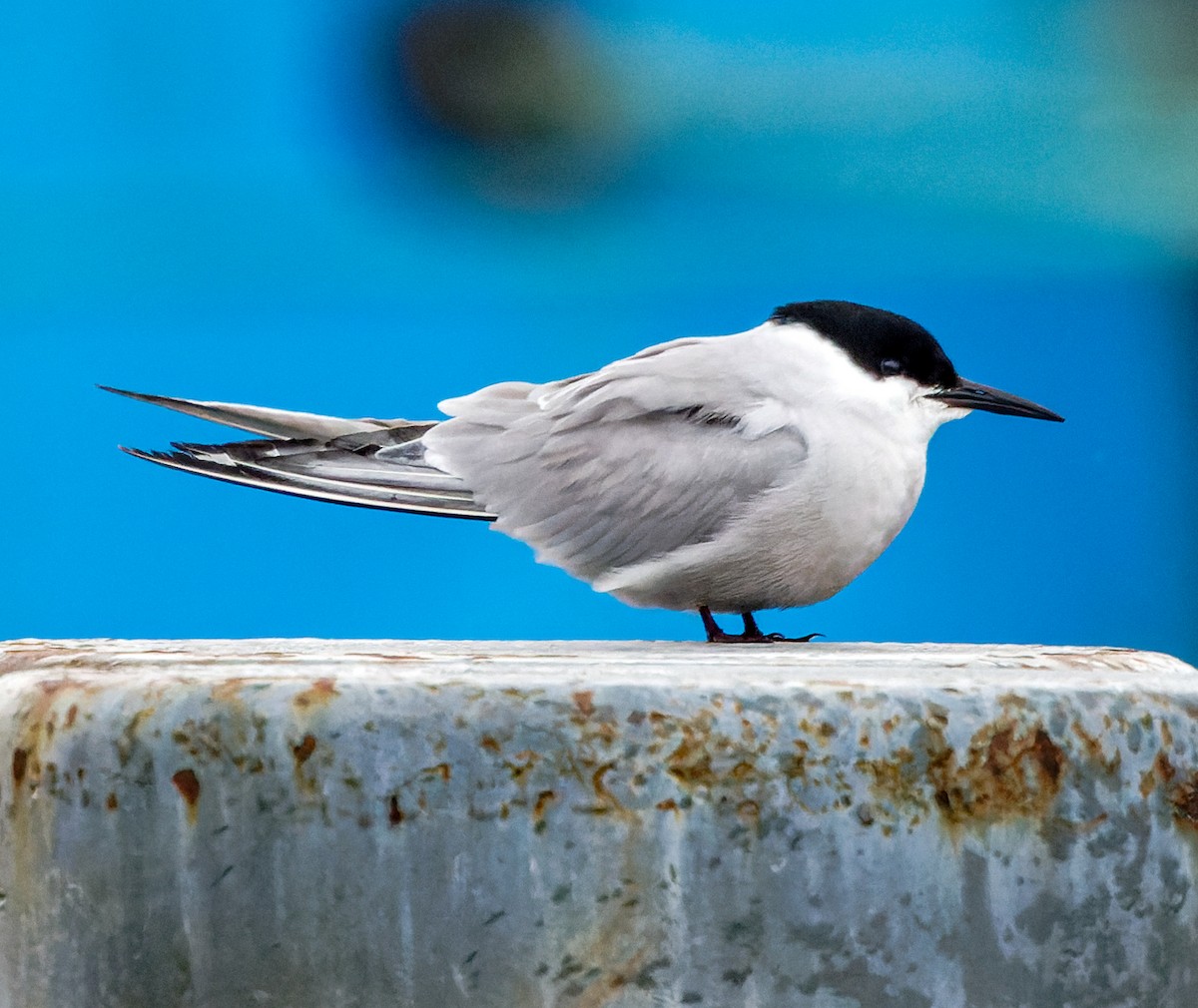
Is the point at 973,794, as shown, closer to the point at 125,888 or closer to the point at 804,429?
the point at 125,888

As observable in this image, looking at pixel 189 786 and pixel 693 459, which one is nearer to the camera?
pixel 189 786

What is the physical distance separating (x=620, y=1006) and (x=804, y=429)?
1064mm

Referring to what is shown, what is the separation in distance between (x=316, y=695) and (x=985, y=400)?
133cm

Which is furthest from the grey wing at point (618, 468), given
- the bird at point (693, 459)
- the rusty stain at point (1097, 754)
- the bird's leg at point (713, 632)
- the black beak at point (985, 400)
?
the rusty stain at point (1097, 754)

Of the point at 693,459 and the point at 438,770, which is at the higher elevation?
the point at 693,459

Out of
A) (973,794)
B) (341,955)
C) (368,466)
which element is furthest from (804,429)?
(341,955)

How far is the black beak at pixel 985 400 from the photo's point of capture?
86.7 inches

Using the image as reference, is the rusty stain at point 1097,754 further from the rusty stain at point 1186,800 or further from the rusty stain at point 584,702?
the rusty stain at point 584,702

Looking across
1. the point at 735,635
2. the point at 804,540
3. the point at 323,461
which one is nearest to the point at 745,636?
the point at 735,635

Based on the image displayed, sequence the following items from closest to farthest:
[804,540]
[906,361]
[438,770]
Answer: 1. [438,770]
2. [804,540]
3. [906,361]

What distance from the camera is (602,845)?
3.76 feet

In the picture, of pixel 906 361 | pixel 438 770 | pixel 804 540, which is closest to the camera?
pixel 438 770

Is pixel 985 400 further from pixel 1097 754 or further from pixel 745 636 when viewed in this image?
pixel 1097 754

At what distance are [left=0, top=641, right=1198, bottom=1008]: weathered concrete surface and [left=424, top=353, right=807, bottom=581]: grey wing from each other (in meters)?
0.92
